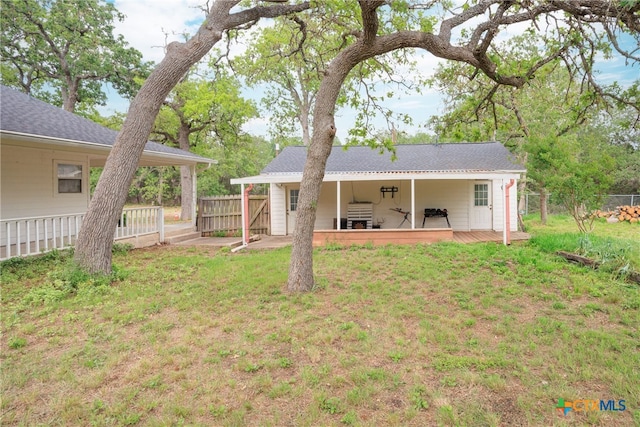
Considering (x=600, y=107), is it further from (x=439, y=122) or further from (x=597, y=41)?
(x=439, y=122)

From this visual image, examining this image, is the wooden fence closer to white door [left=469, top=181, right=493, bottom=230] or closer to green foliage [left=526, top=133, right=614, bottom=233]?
white door [left=469, top=181, right=493, bottom=230]

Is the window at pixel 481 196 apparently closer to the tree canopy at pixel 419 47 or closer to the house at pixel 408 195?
the house at pixel 408 195

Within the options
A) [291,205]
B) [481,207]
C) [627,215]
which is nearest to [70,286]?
[291,205]

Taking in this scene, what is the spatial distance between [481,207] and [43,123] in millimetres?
13566

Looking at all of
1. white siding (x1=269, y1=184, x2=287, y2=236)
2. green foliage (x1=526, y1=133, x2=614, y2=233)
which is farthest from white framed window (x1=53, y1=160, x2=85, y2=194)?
green foliage (x1=526, y1=133, x2=614, y2=233)

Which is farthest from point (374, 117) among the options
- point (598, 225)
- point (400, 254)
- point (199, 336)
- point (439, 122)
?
point (598, 225)

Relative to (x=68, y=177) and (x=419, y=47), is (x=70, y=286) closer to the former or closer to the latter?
A: (x=68, y=177)

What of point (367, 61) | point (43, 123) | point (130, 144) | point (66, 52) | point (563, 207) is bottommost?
point (563, 207)

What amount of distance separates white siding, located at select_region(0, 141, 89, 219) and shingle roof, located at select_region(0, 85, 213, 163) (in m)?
0.79

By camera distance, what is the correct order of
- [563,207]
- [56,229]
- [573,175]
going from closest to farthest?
[56,229]
[573,175]
[563,207]

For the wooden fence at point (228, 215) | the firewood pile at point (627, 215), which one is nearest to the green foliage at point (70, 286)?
the wooden fence at point (228, 215)

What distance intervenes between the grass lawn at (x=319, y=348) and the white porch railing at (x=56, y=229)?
3.70ft

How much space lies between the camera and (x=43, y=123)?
7.84 metres

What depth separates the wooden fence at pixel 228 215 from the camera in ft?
42.4
